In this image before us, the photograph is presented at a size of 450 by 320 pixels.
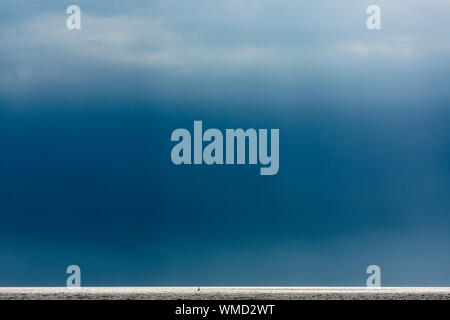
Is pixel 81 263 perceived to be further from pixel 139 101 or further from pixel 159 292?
pixel 139 101

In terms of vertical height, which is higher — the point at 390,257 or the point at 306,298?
the point at 390,257

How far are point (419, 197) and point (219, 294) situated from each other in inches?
52.5

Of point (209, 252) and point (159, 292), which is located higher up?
point (209, 252)

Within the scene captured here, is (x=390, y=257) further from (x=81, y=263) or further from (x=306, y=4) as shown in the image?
(x=81, y=263)

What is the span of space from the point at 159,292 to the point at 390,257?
1405 mm

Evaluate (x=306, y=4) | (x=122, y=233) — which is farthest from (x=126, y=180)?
(x=306, y=4)

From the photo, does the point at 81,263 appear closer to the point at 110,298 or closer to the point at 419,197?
the point at 110,298

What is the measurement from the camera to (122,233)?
3.58m

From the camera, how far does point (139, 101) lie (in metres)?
3.61
